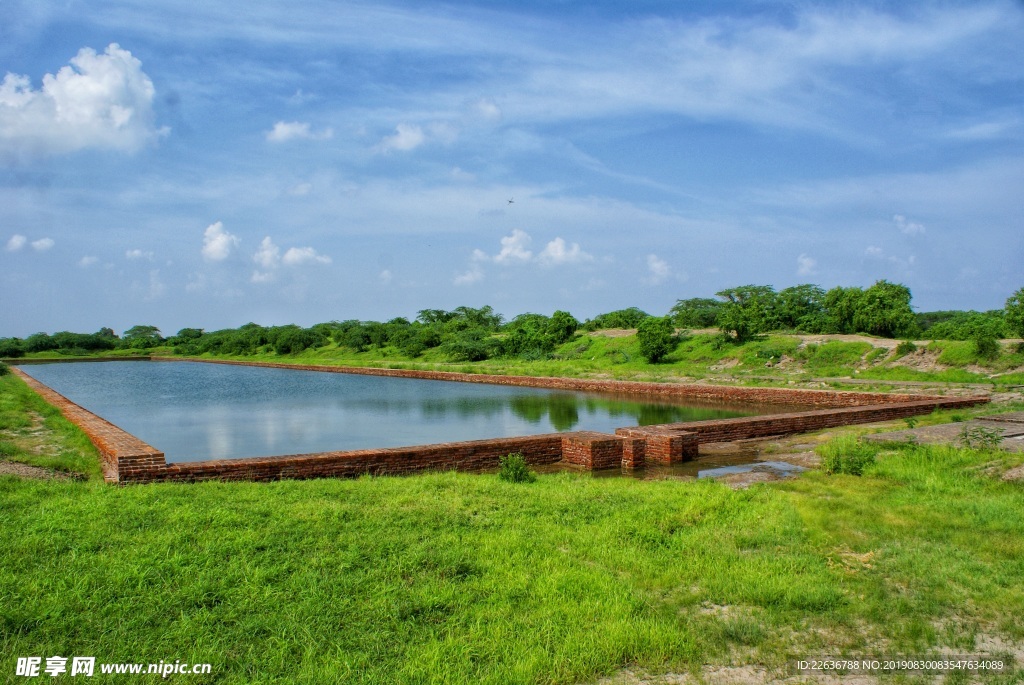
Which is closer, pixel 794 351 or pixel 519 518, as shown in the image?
pixel 519 518

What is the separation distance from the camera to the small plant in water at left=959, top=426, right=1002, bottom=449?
825 cm

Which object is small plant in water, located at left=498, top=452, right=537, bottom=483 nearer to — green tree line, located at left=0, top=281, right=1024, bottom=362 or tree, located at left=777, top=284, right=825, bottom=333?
green tree line, located at left=0, top=281, right=1024, bottom=362

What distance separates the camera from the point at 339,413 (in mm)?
17047

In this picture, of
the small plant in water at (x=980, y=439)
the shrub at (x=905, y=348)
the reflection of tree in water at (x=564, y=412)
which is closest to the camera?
the small plant in water at (x=980, y=439)

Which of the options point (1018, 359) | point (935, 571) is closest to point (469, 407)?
point (935, 571)

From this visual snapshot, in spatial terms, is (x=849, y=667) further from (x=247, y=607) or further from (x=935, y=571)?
(x=247, y=607)

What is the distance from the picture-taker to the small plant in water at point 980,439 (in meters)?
8.25

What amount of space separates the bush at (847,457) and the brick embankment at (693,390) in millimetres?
8838

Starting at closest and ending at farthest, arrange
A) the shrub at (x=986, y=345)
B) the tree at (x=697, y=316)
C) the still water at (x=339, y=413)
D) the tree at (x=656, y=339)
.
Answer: the still water at (x=339, y=413) < the shrub at (x=986, y=345) < the tree at (x=656, y=339) < the tree at (x=697, y=316)

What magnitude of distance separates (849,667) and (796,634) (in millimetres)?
372

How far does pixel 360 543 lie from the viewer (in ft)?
A: 15.5

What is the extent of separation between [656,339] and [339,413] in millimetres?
Answer: 18058

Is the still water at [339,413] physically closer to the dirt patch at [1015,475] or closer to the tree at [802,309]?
the dirt patch at [1015,475]

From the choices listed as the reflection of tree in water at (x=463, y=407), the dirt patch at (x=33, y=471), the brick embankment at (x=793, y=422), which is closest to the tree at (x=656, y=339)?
the reflection of tree in water at (x=463, y=407)
